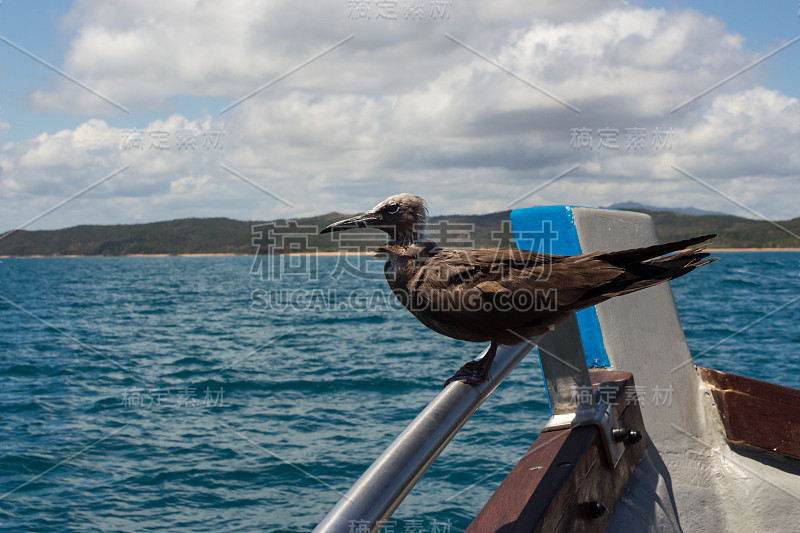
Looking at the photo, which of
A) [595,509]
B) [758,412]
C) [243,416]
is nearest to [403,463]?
[595,509]

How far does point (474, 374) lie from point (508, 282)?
640mm

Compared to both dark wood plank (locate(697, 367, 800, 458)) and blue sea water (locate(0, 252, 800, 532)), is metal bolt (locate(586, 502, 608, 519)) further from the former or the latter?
blue sea water (locate(0, 252, 800, 532))

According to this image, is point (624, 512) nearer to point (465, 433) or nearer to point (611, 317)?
point (611, 317)

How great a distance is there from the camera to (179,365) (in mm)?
23906

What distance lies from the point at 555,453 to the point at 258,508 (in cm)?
1019

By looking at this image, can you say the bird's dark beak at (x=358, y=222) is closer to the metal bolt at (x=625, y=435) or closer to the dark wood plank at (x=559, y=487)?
the dark wood plank at (x=559, y=487)

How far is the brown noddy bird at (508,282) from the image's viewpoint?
7.51 feet

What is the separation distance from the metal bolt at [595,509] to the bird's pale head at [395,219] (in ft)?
4.95

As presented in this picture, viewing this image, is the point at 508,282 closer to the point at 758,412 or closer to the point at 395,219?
the point at 395,219

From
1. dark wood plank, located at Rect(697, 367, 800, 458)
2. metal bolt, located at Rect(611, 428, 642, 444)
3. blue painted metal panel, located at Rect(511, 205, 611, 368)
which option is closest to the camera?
metal bolt, located at Rect(611, 428, 642, 444)

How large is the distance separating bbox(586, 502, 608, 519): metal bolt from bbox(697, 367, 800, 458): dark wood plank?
5.52 ft

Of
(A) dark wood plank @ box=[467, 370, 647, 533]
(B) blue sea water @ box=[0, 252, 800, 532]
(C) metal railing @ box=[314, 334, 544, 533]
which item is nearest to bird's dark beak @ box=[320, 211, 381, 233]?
(B) blue sea water @ box=[0, 252, 800, 532]

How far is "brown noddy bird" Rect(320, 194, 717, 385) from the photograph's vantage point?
229 centimetres

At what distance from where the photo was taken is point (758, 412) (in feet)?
11.3
